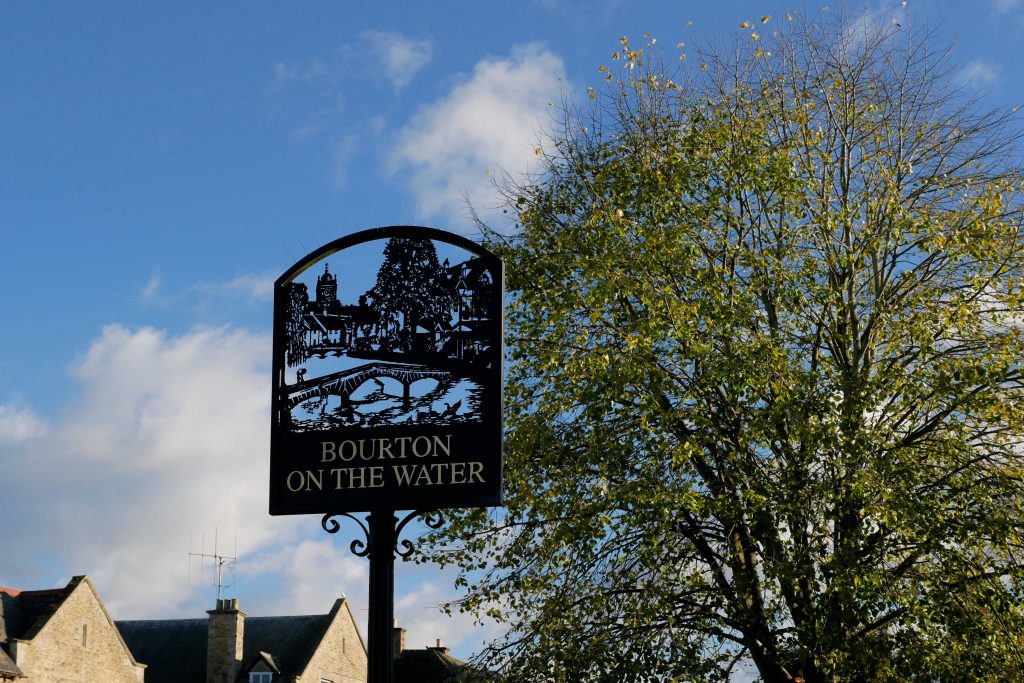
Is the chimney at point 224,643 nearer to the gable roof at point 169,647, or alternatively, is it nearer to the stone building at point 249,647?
the stone building at point 249,647

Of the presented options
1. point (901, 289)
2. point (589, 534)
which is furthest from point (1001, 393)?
point (589, 534)

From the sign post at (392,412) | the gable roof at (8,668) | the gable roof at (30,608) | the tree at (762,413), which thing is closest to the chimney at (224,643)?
the gable roof at (30,608)

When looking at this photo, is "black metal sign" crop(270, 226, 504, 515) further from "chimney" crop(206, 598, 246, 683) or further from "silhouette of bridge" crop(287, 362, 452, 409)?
"chimney" crop(206, 598, 246, 683)

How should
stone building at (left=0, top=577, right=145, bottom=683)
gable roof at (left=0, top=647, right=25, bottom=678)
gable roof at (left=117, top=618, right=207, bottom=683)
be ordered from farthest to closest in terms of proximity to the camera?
1. gable roof at (left=117, top=618, right=207, bottom=683)
2. stone building at (left=0, top=577, right=145, bottom=683)
3. gable roof at (left=0, top=647, right=25, bottom=678)

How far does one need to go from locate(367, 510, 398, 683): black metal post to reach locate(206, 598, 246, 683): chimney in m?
39.9

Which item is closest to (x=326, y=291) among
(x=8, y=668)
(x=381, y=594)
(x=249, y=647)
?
(x=381, y=594)

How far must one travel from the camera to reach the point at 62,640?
40.2 meters

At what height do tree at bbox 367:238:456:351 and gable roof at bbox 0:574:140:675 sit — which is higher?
gable roof at bbox 0:574:140:675

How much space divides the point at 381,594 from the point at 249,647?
4332 centimetres

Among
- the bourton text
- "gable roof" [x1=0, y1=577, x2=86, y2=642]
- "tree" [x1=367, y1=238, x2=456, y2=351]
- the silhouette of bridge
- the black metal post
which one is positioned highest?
"gable roof" [x1=0, y1=577, x2=86, y2=642]

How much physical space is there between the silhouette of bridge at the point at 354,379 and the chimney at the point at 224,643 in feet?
131

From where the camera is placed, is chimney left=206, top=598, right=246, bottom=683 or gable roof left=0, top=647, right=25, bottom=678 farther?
chimney left=206, top=598, right=246, bottom=683

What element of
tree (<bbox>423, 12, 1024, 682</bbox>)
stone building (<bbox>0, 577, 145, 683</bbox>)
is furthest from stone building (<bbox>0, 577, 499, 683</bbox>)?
tree (<bbox>423, 12, 1024, 682</bbox>)

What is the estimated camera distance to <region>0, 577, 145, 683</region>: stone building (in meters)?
38.0
